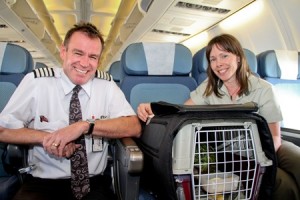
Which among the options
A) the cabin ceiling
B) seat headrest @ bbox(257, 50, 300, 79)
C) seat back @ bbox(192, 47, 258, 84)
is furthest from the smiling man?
the cabin ceiling

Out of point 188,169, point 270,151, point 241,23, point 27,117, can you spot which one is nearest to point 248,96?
point 270,151

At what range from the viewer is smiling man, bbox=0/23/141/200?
1.40m

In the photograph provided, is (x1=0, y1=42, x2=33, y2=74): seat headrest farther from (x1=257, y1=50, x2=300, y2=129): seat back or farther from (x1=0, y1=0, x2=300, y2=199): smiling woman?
(x1=257, y1=50, x2=300, y2=129): seat back

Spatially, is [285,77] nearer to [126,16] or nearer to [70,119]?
[70,119]

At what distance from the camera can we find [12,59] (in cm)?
203

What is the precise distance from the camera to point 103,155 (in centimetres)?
161

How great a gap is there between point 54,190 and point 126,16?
529 centimetres

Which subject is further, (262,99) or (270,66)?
(270,66)

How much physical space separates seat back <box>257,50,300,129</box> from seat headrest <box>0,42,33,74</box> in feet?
7.67

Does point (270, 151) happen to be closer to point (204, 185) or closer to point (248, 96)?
point (204, 185)

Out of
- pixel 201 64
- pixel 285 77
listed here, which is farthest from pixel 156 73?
pixel 285 77

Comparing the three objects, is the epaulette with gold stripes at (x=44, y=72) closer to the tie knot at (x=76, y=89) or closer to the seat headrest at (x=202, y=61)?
the tie knot at (x=76, y=89)

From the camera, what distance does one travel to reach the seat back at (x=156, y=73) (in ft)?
6.87

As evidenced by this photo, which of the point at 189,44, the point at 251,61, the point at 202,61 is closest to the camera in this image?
the point at 202,61
